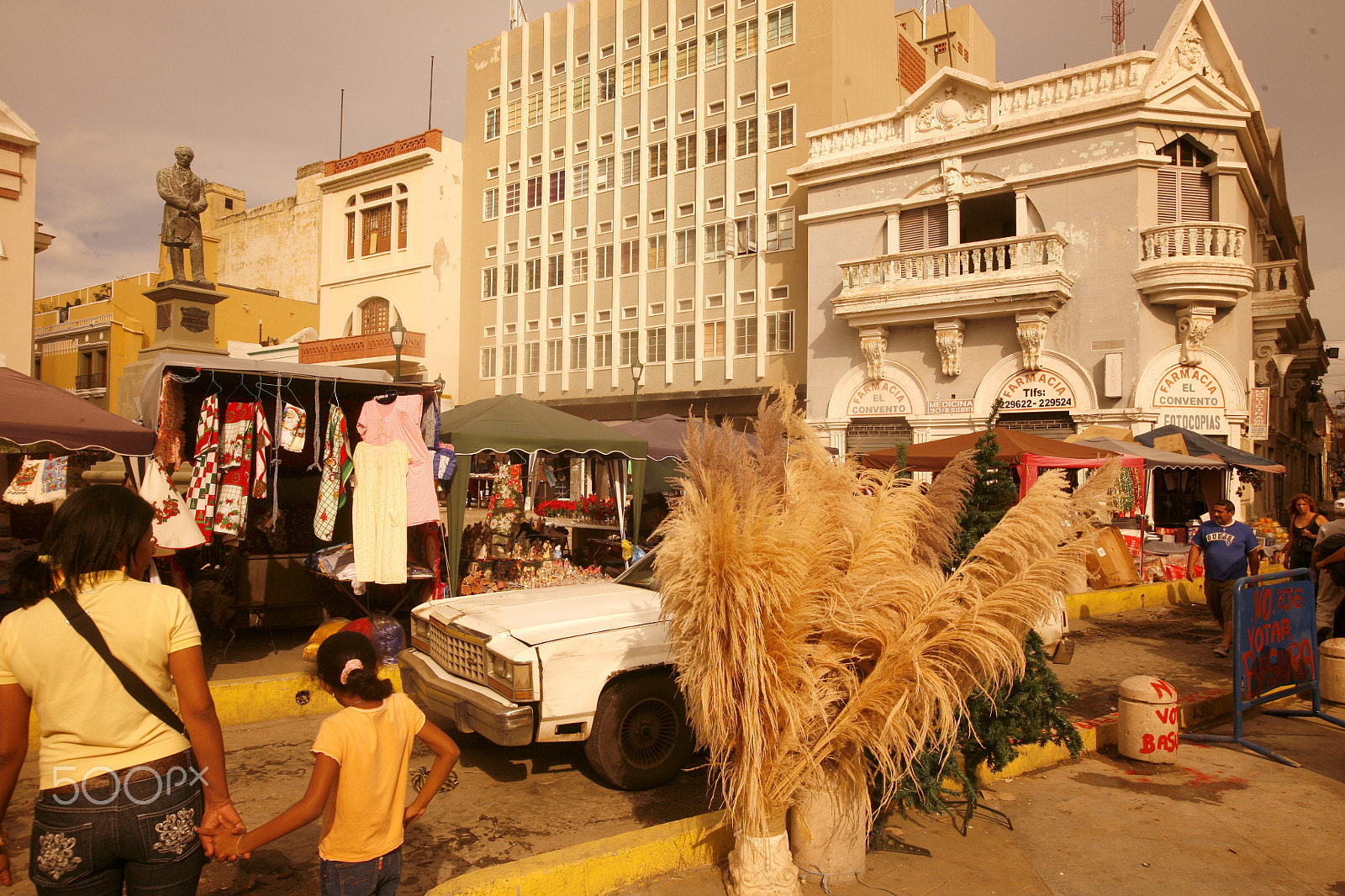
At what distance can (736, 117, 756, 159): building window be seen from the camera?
89.1 feet

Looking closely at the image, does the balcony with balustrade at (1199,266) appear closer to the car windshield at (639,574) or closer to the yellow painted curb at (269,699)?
the car windshield at (639,574)

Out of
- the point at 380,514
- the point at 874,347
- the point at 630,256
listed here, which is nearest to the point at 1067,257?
the point at 874,347

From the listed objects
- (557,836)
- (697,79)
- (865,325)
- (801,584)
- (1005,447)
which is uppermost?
(697,79)

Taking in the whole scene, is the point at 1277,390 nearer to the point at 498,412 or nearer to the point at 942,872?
the point at 498,412

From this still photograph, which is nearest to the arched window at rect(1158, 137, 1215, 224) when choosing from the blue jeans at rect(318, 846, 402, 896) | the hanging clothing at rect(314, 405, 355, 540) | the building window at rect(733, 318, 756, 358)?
the building window at rect(733, 318, 756, 358)

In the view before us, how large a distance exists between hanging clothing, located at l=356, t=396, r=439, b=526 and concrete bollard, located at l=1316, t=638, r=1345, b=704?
27.4 feet

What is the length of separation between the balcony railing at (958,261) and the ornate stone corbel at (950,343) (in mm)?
1194

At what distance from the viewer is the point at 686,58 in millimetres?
28938

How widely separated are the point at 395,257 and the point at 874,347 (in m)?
22.0

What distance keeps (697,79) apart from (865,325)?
38.8 ft

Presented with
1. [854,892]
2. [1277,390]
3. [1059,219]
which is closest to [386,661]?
[854,892]

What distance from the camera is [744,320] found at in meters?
27.1

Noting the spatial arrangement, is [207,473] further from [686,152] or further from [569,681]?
[686,152]

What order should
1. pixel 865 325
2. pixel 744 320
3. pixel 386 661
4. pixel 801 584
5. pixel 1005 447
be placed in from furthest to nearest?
pixel 744 320 → pixel 865 325 → pixel 1005 447 → pixel 386 661 → pixel 801 584
